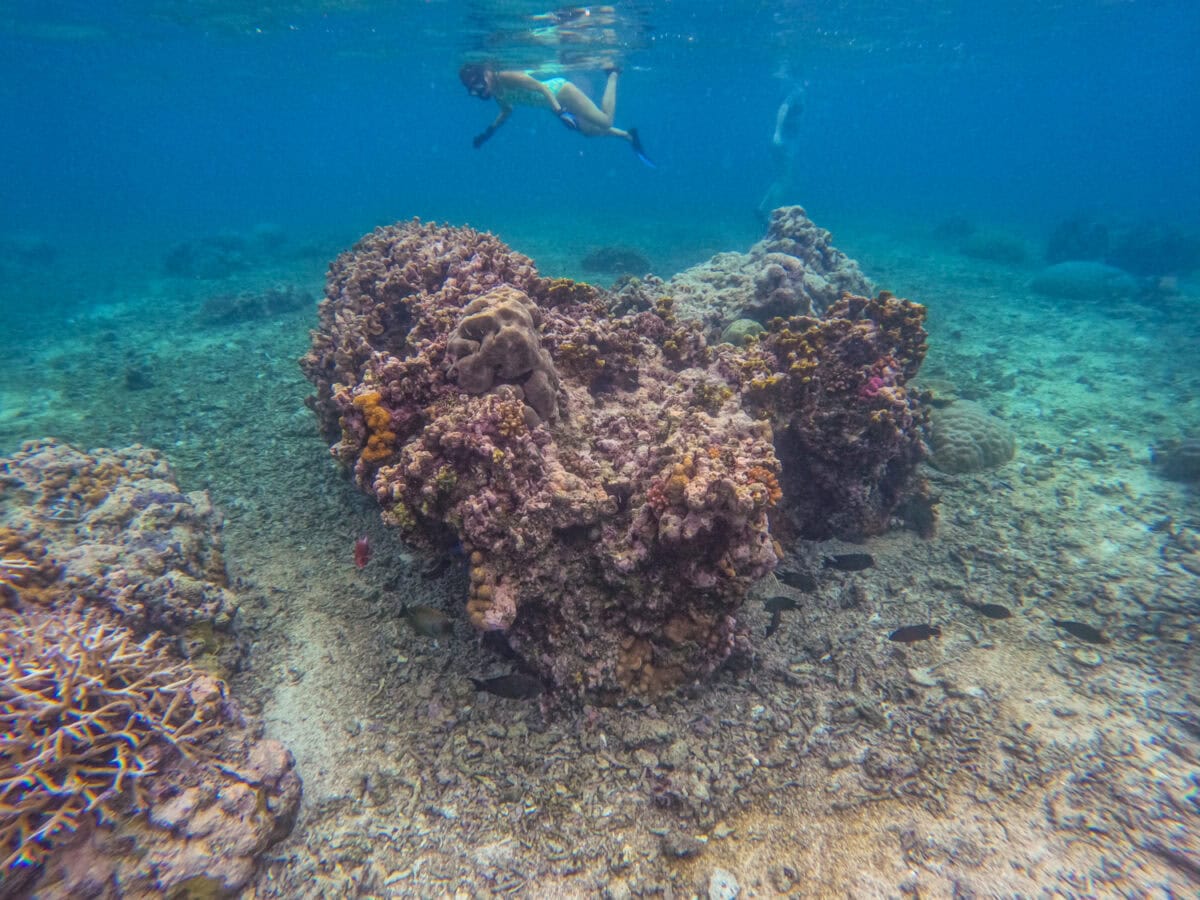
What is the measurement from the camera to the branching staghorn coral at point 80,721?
Answer: 335 cm

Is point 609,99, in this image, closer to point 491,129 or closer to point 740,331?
point 491,129

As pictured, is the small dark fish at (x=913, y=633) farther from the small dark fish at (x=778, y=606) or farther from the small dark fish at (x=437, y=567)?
the small dark fish at (x=437, y=567)

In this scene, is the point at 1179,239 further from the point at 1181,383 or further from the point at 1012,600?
the point at 1012,600

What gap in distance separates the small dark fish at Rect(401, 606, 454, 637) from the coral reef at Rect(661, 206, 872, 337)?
776 cm

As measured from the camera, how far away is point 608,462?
5227 millimetres

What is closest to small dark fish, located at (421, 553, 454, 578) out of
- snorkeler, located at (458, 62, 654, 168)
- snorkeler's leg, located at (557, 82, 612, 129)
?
snorkeler, located at (458, 62, 654, 168)

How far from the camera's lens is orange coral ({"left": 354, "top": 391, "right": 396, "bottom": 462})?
199 inches

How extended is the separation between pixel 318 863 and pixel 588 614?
2756mm

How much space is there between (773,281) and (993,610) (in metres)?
7.25

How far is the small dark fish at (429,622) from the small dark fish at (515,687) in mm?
738

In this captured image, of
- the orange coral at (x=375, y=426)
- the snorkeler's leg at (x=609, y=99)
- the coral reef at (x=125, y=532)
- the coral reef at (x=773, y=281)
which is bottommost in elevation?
the coral reef at (x=125, y=532)

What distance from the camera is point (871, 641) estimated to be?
18.7ft

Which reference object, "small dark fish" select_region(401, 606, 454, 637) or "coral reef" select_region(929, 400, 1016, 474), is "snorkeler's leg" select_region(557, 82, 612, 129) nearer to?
"coral reef" select_region(929, 400, 1016, 474)

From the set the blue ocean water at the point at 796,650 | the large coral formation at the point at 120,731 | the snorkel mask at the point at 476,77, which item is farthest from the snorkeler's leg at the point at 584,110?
the large coral formation at the point at 120,731
